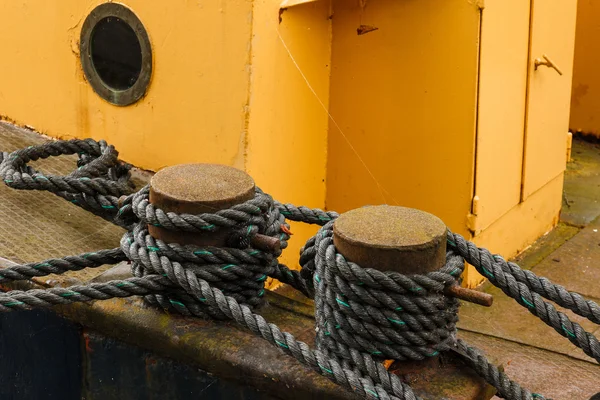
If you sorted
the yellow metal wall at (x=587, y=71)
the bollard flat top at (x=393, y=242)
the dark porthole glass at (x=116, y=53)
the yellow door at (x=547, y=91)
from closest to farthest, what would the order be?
the bollard flat top at (x=393, y=242) → the dark porthole glass at (x=116, y=53) → the yellow door at (x=547, y=91) → the yellow metal wall at (x=587, y=71)

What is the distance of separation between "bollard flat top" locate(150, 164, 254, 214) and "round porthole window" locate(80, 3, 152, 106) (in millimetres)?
1213

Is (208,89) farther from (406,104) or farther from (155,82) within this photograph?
(406,104)

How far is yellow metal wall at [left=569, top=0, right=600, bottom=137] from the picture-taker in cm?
591

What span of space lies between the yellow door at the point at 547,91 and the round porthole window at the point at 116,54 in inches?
66.7

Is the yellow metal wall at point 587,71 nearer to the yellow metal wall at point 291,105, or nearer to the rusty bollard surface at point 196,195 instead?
the yellow metal wall at point 291,105

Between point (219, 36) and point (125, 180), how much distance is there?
665 millimetres

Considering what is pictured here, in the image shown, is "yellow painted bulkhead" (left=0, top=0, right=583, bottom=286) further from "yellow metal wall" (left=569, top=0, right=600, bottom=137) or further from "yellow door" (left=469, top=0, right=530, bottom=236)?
"yellow metal wall" (left=569, top=0, right=600, bottom=137)

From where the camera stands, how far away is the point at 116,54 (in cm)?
365

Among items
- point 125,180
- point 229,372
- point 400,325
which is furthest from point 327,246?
point 125,180

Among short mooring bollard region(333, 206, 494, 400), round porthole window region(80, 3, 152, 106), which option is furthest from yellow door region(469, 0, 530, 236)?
short mooring bollard region(333, 206, 494, 400)

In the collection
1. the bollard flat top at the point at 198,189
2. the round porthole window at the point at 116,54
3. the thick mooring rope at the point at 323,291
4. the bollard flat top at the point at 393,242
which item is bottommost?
the thick mooring rope at the point at 323,291

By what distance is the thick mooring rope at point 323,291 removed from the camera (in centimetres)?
202

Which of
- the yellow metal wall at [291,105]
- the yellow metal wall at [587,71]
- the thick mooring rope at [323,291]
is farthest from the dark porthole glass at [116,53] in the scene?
the yellow metal wall at [587,71]

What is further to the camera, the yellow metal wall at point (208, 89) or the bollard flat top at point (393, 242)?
the yellow metal wall at point (208, 89)
